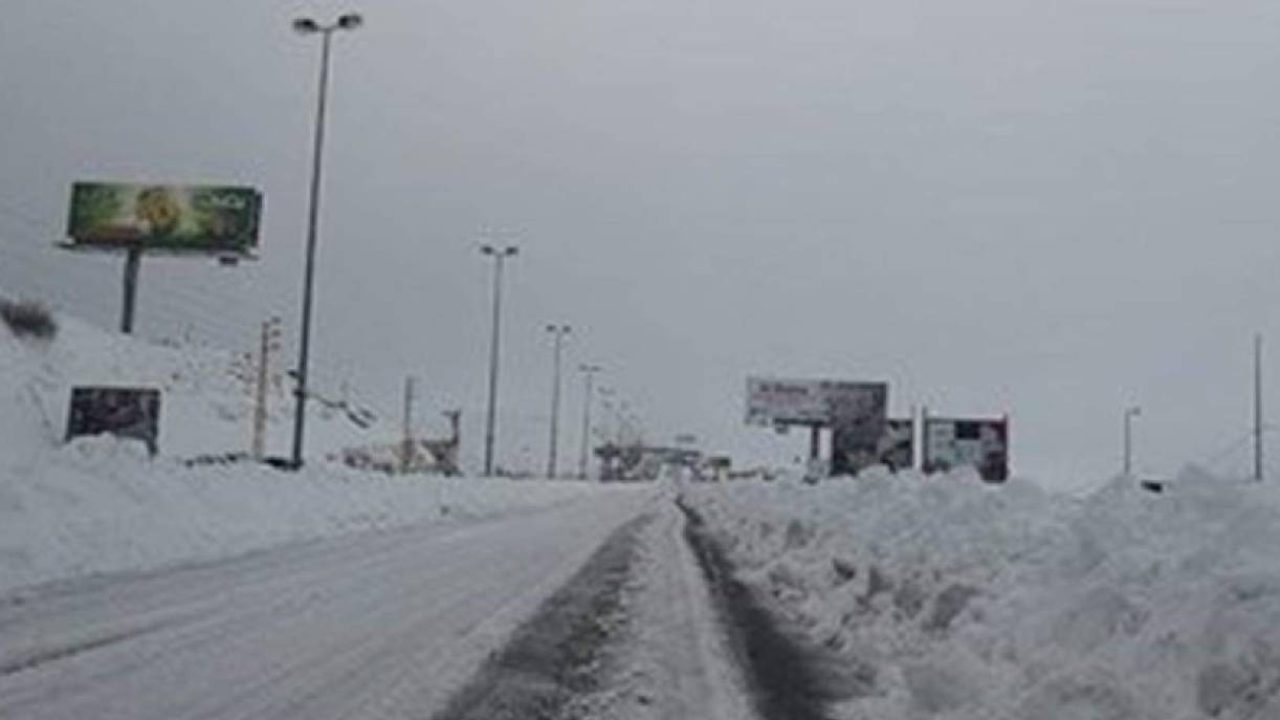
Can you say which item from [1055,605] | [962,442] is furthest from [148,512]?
[962,442]

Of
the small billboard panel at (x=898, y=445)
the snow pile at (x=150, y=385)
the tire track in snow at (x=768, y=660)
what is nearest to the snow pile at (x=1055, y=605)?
the tire track in snow at (x=768, y=660)

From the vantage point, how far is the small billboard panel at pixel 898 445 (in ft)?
213

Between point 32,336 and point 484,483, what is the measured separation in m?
32.9

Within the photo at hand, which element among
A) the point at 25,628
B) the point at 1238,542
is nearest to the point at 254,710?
the point at 25,628

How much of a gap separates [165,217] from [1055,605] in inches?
3875

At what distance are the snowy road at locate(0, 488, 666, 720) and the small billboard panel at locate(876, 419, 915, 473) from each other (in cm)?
3741

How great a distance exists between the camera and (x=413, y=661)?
14047mm

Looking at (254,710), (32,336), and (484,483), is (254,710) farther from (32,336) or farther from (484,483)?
(32,336)

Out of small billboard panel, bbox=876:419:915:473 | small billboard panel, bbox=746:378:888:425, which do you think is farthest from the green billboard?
small billboard panel, bbox=876:419:915:473

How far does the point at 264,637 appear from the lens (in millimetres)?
15609

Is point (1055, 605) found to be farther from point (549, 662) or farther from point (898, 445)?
point (898, 445)

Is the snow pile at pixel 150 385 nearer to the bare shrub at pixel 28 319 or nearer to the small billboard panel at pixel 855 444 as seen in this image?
the bare shrub at pixel 28 319

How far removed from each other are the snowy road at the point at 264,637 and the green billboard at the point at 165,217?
80.2 metres

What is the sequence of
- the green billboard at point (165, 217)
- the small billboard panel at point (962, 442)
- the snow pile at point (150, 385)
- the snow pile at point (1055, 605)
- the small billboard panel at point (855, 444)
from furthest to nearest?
the green billboard at point (165, 217) → the snow pile at point (150, 385) → the small billboard panel at point (855, 444) → the small billboard panel at point (962, 442) → the snow pile at point (1055, 605)
